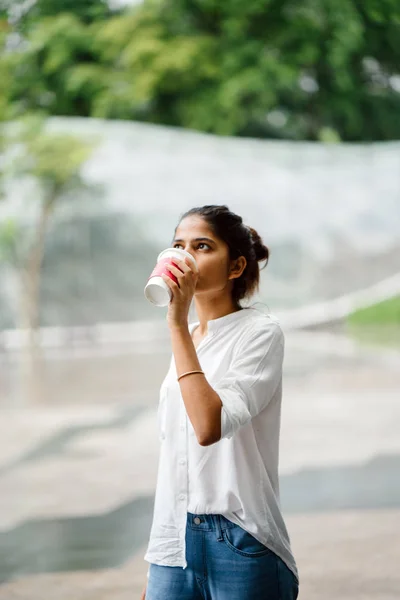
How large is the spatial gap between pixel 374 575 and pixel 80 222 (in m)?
5.12

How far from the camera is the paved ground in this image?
2428 mm

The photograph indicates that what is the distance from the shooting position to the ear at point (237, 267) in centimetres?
111

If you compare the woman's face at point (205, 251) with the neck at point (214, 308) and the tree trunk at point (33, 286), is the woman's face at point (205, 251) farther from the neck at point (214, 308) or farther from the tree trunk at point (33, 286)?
the tree trunk at point (33, 286)

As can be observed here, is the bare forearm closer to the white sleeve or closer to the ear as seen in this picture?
the white sleeve

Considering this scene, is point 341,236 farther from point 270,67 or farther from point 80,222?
point 80,222

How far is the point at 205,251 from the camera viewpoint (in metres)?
1.09

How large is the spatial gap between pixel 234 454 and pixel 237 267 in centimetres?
23

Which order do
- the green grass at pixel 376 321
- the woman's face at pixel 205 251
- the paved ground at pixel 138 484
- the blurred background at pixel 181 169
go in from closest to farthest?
the woman's face at pixel 205 251
the paved ground at pixel 138 484
the blurred background at pixel 181 169
the green grass at pixel 376 321

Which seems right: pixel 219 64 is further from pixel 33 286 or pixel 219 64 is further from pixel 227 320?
pixel 227 320

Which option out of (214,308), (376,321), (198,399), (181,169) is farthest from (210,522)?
(181,169)

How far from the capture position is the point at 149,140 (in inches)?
281

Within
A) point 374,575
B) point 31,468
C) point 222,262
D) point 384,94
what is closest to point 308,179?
point 384,94

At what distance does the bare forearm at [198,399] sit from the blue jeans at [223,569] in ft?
0.39

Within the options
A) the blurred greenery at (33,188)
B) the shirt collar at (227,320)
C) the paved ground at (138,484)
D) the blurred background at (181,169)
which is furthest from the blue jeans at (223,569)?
the blurred greenery at (33,188)
